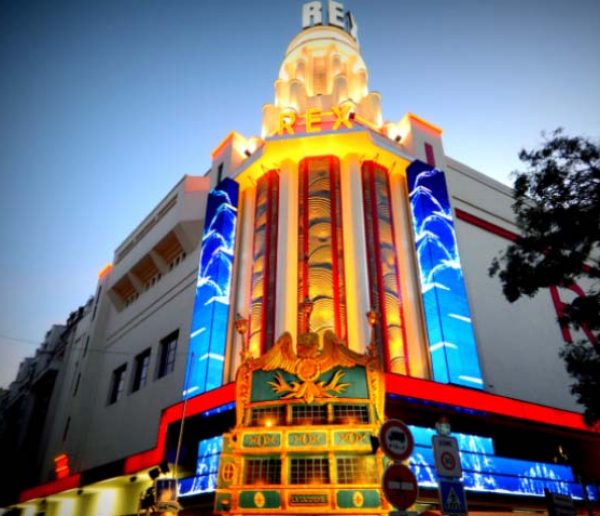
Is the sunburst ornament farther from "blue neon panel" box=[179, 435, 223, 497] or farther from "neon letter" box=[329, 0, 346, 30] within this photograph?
"neon letter" box=[329, 0, 346, 30]

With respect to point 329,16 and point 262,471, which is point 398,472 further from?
point 329,16

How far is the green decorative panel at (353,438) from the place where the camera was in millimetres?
11352

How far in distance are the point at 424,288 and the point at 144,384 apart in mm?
16189

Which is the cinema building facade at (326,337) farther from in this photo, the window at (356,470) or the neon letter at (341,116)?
the neon letter at (341,116)

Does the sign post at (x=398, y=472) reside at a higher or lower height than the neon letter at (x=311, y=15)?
lower

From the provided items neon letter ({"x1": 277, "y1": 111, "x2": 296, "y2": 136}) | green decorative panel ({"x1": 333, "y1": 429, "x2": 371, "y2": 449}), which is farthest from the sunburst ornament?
neon letter ({"x1": 277, "y1": 111, "x2": 296, "y2": 136})

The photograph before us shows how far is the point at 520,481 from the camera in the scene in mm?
15914

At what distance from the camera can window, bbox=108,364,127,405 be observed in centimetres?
2927

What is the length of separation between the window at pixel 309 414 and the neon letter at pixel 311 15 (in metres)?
24.8

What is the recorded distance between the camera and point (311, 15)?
99.0 ft

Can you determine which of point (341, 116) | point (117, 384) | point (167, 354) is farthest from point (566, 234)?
point (117, 384)

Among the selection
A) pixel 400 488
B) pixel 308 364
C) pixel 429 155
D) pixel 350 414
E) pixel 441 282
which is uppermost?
pixel 429 155

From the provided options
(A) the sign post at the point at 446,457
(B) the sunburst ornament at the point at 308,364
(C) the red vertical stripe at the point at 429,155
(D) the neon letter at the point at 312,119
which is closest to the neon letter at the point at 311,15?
(D) the neon letter at the point at 312,119

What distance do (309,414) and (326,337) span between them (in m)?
2.04
